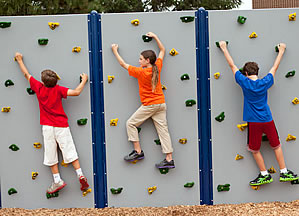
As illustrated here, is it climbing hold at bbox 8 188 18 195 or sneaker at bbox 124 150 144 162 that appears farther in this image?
climbing hold at bbox 8 188 18 195

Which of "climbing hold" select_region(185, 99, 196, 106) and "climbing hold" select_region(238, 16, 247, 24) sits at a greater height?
"climbing hold" select_region(238, 16, 247, 24)

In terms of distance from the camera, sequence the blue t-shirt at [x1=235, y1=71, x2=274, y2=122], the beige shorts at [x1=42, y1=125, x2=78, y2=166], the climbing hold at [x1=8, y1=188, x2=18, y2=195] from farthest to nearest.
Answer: the climbing hold at [x1=8, y1=188, x2=18, y2=195] → the beige shorts at [x1=42, y1=125, x2=78, y2=166] → the blue t-shirt at [x1=235, y1=71, x2=274, y2=122]

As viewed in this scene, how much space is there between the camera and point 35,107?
5.06m

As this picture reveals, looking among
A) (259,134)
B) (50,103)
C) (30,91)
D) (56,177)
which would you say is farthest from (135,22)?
(56,177)

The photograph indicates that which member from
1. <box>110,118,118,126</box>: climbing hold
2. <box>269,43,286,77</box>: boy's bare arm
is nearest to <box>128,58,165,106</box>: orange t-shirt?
<box>110,118,118,126</box>: climbing hold

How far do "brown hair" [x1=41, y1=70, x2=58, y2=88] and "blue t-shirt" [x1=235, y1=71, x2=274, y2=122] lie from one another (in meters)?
2.20

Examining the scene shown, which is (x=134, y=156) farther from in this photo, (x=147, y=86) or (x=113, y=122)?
(x=147, y=86)

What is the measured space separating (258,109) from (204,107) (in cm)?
66

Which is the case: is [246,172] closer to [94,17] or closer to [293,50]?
[293,50]

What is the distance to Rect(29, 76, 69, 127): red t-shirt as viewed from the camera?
4855 mm

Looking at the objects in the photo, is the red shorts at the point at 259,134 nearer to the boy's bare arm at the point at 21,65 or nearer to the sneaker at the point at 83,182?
the sneaker at the point at 83,182

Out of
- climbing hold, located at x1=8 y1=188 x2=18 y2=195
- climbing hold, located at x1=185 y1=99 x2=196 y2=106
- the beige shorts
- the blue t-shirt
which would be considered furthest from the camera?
Answer: climbing hold, located at x1=8 y1=188 x2=18 y2=195

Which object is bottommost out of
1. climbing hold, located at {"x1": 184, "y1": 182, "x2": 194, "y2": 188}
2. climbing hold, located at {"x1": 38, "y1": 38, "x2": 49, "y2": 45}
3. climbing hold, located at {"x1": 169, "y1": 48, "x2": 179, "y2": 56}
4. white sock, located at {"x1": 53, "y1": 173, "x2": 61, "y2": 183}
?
climbing hold, located at {"x1": 184, "y1": 182, "x2": 194, "y2": 188}

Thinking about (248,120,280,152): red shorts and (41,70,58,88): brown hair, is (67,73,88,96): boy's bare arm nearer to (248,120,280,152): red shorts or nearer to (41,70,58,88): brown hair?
(41,70,58,88): brown hair
